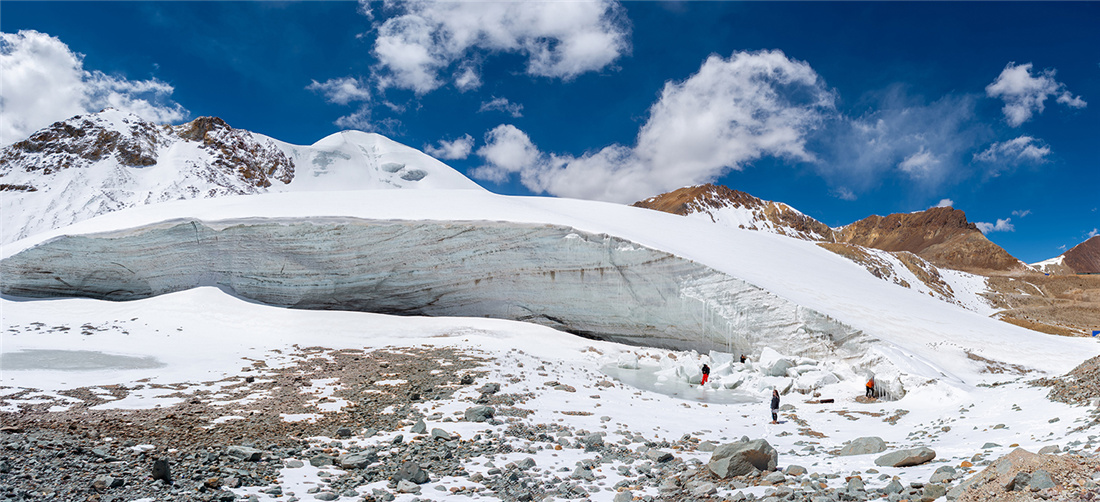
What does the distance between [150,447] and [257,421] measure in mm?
1661

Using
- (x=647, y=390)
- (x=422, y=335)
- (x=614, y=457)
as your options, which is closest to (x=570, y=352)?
(x=647, y=390)

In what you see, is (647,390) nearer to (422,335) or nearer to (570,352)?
(570,352)

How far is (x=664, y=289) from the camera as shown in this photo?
17984 millimetres

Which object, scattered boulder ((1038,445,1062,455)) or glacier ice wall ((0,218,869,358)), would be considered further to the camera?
glacier ice wall ((0,218,869,358))

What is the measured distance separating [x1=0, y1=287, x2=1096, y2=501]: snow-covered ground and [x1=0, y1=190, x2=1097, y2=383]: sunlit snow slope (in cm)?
137

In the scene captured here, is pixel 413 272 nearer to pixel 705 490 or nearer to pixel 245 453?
pixel 245 453

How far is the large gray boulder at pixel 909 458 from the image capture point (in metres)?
6.43

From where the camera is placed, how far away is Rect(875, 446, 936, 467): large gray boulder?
6426 mm

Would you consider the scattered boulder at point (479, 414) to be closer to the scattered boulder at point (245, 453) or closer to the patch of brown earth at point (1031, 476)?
the scattered boulder at point (245, 453)

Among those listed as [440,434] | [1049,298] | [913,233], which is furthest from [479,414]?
[913,233]

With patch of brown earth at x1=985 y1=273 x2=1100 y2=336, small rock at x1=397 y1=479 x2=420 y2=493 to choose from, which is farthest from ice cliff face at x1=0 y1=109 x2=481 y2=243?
small rock at x1=397 y1=479 x2=420 y2=493

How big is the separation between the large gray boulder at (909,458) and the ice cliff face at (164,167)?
86.4 meters

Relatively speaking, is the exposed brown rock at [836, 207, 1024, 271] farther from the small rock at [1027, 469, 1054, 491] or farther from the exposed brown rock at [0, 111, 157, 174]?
the exposed brown rock at [0, 111, 157, 174]

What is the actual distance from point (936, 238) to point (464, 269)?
7320 inches
